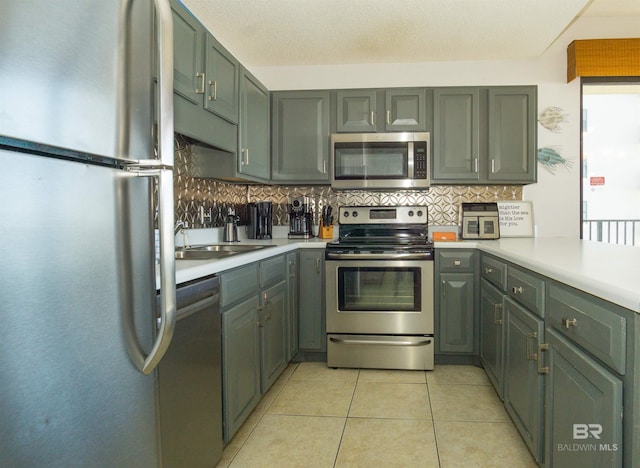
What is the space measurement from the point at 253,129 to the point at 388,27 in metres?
1.16

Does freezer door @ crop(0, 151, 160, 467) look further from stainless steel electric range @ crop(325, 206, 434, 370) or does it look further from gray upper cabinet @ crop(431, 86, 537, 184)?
gray upper cabinet @ crop(431, 86, 537, 184)

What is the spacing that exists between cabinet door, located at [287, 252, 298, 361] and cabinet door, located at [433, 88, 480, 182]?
1.32m

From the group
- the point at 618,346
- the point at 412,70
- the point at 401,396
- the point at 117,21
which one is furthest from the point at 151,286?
the point at 412,70

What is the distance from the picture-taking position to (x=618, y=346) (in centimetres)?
108

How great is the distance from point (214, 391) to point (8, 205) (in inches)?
47.4

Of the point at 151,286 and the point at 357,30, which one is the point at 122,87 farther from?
the point at 357,30

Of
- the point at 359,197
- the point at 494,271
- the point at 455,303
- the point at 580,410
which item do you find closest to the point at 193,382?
the point at 580,410

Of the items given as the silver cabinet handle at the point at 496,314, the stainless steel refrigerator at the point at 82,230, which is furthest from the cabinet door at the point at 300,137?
the stainless steel refrigerator at the point at 82,230

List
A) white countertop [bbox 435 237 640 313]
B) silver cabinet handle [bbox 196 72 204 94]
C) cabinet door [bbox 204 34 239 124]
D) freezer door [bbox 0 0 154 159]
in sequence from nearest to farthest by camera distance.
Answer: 1. freezer door [bbox 0 0 154 159]
2. white countertop [bbox 435 237 640 313]
3. silver cabinet handle [bbox 196 72 204 94]
4. cabinet door [bbox 204 34 239 124]

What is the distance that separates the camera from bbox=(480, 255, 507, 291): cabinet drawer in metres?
2.34

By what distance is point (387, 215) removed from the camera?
3.59 m

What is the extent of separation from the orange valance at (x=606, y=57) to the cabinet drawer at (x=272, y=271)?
279 centimetres

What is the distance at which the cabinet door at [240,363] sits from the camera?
190cm

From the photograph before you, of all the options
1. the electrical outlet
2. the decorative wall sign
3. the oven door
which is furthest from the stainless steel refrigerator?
the decorative wall sign
